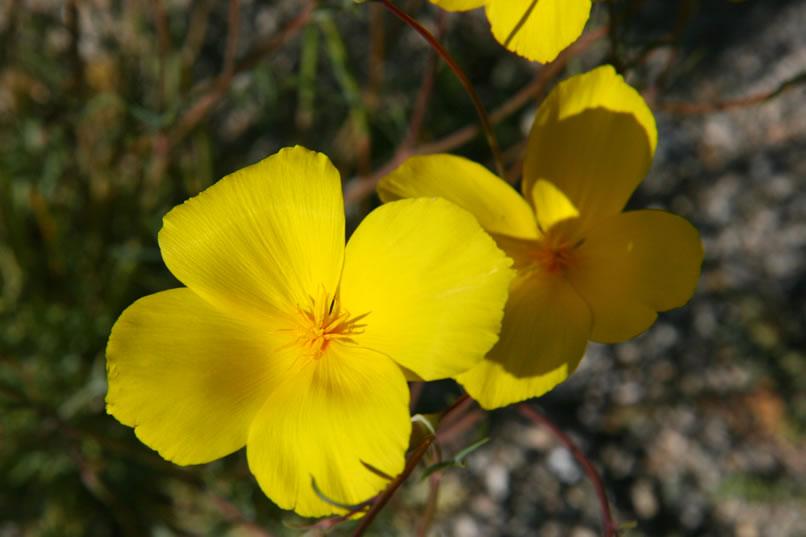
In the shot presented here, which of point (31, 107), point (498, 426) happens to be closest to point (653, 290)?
point (498, 426)

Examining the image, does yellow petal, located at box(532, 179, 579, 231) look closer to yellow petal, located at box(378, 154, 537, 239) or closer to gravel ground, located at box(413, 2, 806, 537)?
yellow petal, located at box(378, 154, 537, 239)

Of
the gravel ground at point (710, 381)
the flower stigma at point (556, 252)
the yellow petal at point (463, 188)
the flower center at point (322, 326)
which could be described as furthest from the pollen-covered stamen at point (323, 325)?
the gravel ground at point (710, 381)

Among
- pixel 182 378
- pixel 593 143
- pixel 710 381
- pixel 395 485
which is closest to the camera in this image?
pixel 395 485

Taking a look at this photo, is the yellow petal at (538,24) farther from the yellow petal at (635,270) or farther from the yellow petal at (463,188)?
the yellow petal at (635,270)

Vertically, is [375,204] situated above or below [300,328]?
below

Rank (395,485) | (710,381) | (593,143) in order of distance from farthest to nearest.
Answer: (710,381) → (593,143) → (395,485)

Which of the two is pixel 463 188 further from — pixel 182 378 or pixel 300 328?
pixel 182 378

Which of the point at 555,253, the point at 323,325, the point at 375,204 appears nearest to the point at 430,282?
the point at 323,325
